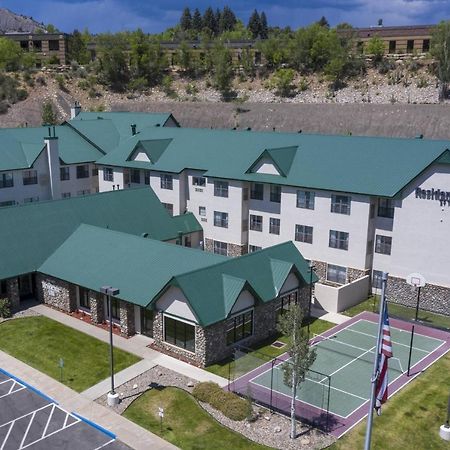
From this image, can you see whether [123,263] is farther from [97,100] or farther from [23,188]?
[97,100]

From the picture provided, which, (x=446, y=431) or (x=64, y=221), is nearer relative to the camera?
(x=446, y=431)

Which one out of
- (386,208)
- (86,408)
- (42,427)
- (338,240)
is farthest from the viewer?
(338,240)

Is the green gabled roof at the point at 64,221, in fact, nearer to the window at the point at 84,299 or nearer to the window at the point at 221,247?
the window at the point at 84,299

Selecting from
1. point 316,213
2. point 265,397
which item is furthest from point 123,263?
point 316,213

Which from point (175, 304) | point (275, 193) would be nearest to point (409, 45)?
point (275, 193)

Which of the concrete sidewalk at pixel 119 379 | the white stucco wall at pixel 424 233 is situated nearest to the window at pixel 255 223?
the white stucco wall at pixel 424 233

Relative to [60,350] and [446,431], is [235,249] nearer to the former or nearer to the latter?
[60,350]
